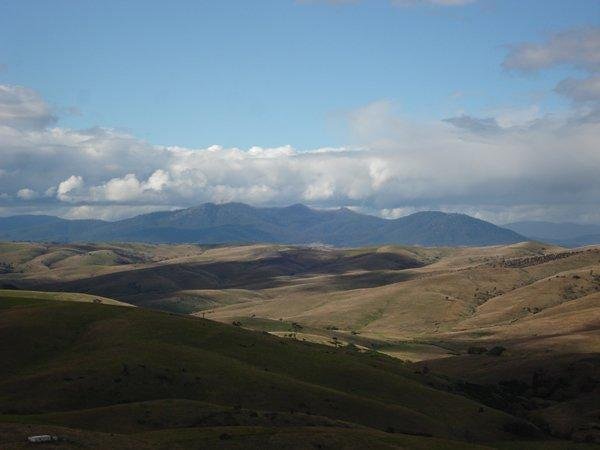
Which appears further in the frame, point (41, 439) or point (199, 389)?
point (199, 389)

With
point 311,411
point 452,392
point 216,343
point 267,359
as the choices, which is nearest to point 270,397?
point 311,411

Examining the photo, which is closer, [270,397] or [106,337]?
[270,397]

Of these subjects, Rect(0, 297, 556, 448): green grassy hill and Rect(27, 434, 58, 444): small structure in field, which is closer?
Rect(27, 434, 58, 444): small structure in field

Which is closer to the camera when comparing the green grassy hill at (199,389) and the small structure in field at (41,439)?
the small structure in field at (41,439)

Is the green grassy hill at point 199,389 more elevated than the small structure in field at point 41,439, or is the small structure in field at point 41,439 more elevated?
the small structure in field at point 41,439

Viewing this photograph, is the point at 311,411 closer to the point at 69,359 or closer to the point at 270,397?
the point at 270,397

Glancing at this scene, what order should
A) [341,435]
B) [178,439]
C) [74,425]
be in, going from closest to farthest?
[178,439] → [341,435] → [74,425]

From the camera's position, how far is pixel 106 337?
106 meters

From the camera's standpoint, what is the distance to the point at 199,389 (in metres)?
84.0

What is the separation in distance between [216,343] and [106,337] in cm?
1878

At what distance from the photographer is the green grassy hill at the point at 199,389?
6016 centimetres

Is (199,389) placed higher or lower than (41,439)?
lower

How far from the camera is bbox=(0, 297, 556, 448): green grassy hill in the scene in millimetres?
60156

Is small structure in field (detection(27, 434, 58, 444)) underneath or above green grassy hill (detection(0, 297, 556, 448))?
above
